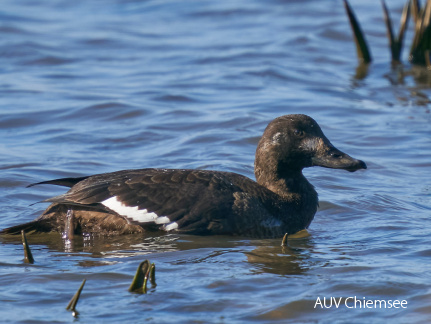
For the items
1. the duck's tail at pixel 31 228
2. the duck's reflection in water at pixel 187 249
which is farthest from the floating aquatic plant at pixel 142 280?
the duck's tail at pixel 31 228

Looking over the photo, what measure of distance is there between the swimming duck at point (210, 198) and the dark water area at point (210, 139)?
0.14 m

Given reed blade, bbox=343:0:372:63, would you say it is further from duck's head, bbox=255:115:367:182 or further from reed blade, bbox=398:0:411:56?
duck's head, bbox=255:115:367:182

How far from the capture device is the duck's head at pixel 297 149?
6.57 metres

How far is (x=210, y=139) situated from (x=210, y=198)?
3549 mm

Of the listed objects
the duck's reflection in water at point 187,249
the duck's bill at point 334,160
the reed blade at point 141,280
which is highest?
the duck's bill at point 334,160

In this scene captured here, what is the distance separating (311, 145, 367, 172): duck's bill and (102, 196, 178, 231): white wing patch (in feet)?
4.49

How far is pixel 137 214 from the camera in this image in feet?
20.2

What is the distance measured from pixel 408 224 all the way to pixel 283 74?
255 inches

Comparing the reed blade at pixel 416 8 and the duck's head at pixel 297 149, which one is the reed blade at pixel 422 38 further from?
the duck's head at pixel 297 149

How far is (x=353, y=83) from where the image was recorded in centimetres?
1239

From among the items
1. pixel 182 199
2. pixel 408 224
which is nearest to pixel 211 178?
pixel 182 199

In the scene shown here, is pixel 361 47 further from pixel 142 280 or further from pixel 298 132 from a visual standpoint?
pixel 142 280

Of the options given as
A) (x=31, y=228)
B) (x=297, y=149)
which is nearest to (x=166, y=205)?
(x=31, y=228)

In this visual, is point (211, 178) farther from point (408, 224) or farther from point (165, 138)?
point (165, 138)
